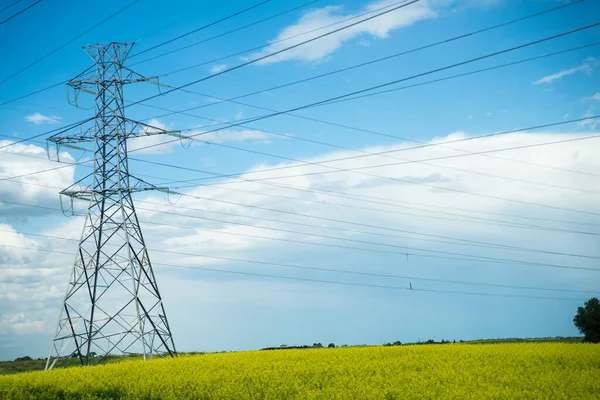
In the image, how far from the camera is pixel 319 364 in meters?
26.8

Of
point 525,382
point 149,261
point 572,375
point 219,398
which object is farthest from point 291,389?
point 149,261

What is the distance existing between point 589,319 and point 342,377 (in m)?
56.4

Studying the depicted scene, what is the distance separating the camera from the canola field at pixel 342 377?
19.1 metres

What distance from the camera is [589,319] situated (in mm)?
67062

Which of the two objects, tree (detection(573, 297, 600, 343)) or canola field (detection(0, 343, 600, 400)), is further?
tree (detection(573, 297, 600, 343))

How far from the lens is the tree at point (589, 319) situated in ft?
217

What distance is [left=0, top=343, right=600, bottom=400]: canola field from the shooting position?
19062 millimetres

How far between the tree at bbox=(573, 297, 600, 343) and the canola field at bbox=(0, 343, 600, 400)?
38440 millimetres

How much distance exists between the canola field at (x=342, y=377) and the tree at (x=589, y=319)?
126 ft

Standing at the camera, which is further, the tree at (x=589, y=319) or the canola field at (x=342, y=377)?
the tree at (x=589, y=319)

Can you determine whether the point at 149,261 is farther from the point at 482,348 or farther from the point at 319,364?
the point at 482,348

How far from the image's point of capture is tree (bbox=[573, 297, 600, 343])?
6608 cm

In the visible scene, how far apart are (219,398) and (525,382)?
37.8ft

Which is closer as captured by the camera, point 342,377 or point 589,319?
point 342,377
